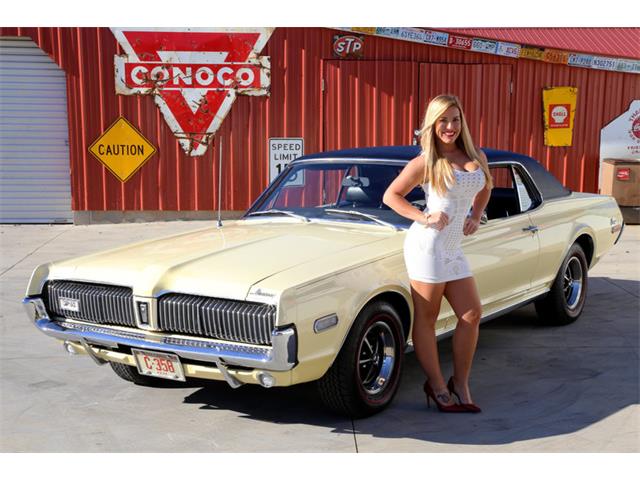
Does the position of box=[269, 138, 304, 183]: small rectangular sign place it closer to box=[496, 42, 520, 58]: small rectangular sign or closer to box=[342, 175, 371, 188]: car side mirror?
box=[496, 42, 520, 58]: small rectangular sign

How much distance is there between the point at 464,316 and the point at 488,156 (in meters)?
1.91

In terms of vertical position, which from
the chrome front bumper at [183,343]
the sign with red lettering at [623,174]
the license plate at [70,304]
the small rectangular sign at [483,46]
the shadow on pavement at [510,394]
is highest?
the small rectangular sign at [483,46]

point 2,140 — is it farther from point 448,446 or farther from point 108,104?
point 448,446

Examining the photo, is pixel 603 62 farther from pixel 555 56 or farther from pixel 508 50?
pixel 508 50

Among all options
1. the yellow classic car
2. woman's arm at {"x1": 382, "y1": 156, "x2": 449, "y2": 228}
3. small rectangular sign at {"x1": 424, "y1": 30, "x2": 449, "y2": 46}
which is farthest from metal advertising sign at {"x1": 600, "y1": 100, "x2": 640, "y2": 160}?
woman's arm at {"x1": 382, "y1": 156, "x2": 449, "y2": 228}

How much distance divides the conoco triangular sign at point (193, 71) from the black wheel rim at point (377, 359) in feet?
29.7

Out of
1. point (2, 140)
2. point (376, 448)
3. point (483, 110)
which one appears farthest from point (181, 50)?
point (376, 448)

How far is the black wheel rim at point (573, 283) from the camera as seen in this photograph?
6.68 meters

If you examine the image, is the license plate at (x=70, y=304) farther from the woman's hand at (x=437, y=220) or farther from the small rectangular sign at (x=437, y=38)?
the small rectangular sign at (x=437, y=38)

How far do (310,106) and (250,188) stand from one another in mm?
1720

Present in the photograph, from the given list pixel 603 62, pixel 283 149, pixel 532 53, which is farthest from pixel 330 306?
pixel 603 62

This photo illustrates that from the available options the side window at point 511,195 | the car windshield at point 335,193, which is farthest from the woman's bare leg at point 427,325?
the side window at point 511,195

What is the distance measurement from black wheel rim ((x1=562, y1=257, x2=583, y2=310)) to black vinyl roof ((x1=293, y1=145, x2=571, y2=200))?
2.03ft

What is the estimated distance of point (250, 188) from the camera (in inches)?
520
